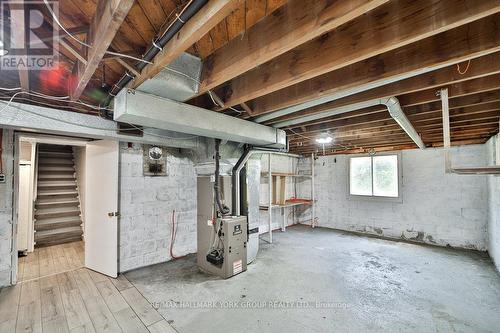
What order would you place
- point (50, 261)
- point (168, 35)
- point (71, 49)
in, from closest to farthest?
point (168, 35)
point (71, 49)
point (50, 261)

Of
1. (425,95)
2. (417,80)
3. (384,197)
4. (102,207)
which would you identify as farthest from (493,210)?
(102,207)

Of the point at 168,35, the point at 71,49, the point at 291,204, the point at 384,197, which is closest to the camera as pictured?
the point at 168,35

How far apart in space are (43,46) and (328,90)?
206 cm

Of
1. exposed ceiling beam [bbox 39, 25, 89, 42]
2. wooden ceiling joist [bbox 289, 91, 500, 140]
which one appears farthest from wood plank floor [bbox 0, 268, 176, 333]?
wooden ceiling joist [bbox 289, 91, 500, 140]

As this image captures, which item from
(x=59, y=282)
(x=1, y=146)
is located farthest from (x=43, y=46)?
(x=59, y=282)

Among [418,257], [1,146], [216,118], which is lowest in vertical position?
[418,257]

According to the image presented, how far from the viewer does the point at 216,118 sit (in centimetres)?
245

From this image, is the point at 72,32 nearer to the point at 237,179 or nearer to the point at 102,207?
the point at 237,179

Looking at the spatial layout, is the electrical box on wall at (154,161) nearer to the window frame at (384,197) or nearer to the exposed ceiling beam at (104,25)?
the exposed ceiling beam at (104,25)

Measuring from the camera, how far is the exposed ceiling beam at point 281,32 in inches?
40.4

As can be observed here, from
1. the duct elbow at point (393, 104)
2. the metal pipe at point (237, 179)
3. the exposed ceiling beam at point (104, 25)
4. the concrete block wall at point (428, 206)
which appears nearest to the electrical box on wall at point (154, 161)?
the metal pipe at point (237, 179)

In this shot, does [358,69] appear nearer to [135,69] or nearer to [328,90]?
[328,90]

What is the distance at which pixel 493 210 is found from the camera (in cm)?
360

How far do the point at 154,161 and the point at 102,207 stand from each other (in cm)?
98
